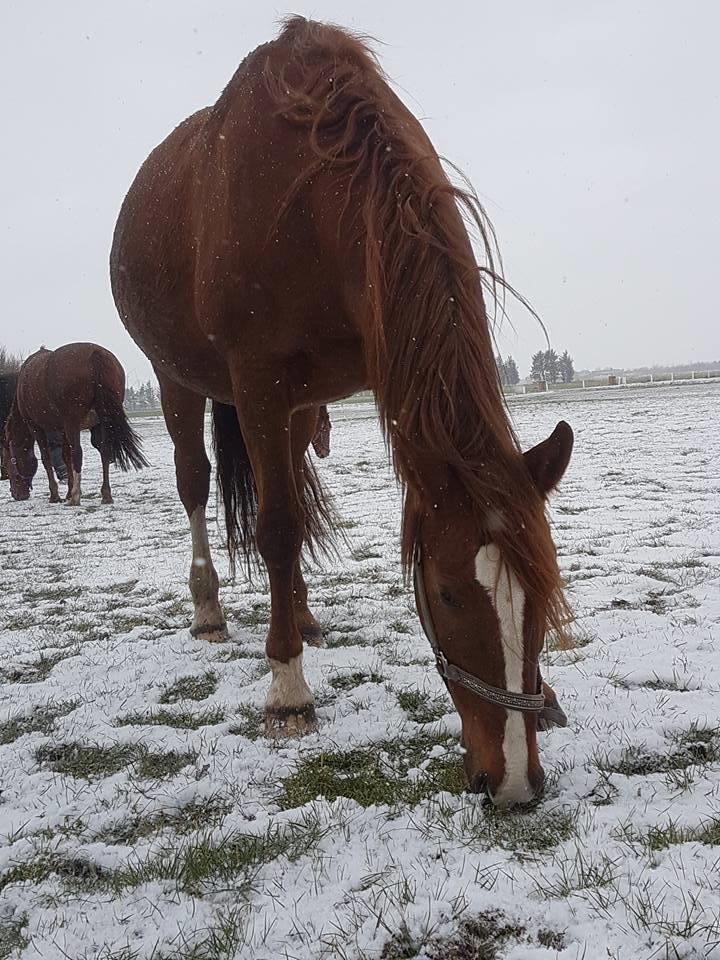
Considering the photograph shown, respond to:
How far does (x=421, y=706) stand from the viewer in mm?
2623

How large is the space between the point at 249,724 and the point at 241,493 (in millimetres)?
1739

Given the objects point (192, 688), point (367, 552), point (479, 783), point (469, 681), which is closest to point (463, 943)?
point (479, 783)

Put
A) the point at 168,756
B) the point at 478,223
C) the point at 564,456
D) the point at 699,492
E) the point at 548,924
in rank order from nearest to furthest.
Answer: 1. the point at 548,924
2. the point at 564,456
3. the point at 478,223
4. the point at 168,756
5. the point at 699,492

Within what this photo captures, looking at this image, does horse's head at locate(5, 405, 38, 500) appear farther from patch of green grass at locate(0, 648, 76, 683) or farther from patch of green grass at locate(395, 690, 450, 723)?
patch of green grass at locate(395, 690, 450, 723)

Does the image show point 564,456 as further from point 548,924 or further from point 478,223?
point 548,924

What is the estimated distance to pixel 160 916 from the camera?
1.55m

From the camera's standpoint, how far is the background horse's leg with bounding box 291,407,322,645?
3617mm

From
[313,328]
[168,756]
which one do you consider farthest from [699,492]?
[168,756]

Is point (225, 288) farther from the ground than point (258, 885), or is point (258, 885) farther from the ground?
point (225, 288)

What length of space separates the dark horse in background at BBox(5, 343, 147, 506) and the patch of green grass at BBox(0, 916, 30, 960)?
349 inches

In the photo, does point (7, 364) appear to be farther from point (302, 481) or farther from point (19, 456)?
point (302, 481)

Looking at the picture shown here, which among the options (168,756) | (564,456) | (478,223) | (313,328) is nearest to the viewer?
(564,456)

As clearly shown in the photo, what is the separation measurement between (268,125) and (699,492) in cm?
618

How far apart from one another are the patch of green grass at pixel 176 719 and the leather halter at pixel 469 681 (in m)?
1.19
